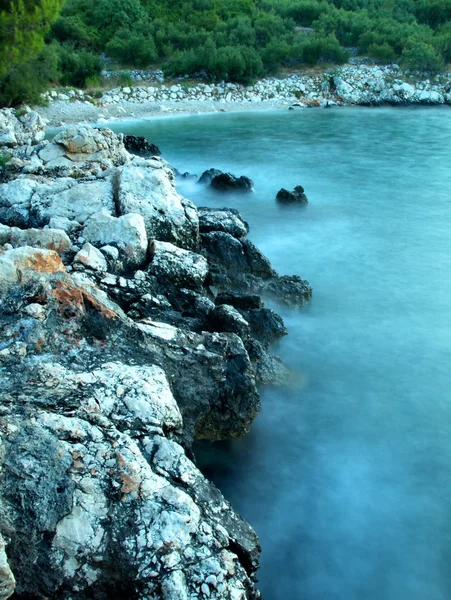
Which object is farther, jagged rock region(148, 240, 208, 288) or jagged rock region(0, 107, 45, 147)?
jagged rock region(0, 107, 45, 147)

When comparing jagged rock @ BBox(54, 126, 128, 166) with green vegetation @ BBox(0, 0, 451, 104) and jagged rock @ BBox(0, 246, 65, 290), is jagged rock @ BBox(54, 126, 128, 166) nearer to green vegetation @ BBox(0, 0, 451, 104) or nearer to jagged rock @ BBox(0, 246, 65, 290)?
jagged rock @ BBox(0, 246, 65, 290)

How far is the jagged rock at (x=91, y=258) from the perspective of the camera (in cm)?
691

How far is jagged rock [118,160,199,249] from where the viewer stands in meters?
8.58

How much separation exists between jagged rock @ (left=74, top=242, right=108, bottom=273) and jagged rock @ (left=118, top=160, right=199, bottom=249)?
148 cm

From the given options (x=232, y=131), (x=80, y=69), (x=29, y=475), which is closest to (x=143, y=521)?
(x=29, y=475)

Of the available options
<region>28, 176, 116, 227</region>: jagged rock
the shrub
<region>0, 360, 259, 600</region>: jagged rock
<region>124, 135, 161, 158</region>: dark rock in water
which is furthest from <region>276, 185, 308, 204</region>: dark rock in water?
the shrub

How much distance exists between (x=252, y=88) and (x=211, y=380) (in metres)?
36.8

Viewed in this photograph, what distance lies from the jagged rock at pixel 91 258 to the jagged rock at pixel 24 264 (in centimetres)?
69

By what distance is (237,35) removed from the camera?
148 feet

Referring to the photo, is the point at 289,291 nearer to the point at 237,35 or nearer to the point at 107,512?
the point at 107,512

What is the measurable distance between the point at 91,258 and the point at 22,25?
18.0 metres

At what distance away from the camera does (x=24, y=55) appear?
2200 centimetres

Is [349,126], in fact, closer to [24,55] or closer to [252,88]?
[252,88]

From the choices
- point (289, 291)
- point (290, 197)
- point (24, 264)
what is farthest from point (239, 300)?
point (290, 197)
